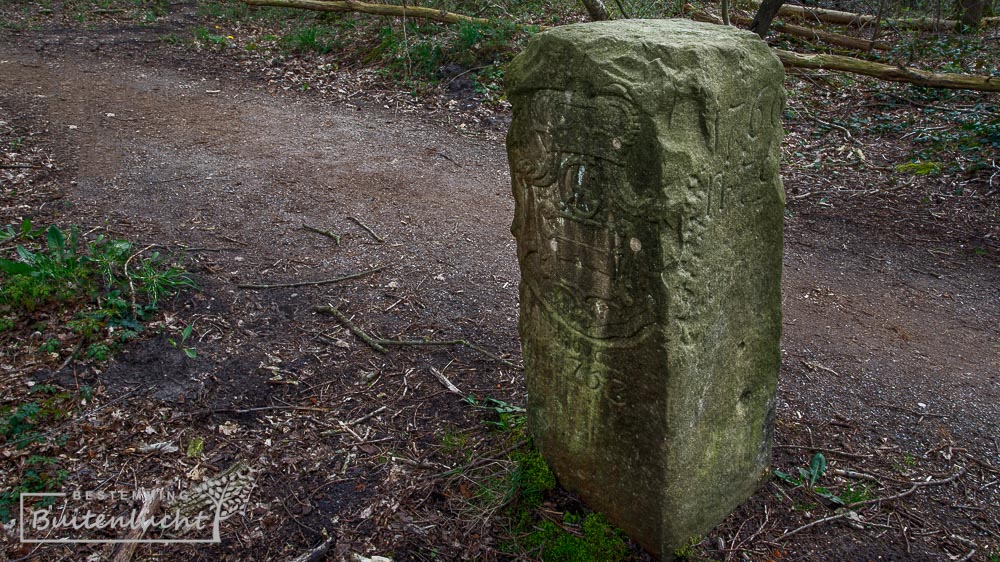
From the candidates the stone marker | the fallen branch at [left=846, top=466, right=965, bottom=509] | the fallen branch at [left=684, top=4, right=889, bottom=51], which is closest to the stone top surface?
the stone marker

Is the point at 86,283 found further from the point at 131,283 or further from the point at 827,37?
the point at 827,37

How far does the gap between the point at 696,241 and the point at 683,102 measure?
44 centimetres

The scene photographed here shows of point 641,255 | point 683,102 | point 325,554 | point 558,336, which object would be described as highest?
point 683,102

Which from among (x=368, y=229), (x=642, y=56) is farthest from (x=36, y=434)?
(x=642, y=56)

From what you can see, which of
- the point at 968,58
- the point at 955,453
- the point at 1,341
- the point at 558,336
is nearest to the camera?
the point at 558,336

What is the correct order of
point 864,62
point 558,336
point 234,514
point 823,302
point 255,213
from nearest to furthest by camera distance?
point 558,336 → point 234,514 → point 823,302 → point 255,213 → point 864,62

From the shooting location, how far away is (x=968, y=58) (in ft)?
26.6

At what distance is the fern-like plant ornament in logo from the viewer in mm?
2898

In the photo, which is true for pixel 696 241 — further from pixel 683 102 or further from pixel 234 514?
A: pixel 234 514

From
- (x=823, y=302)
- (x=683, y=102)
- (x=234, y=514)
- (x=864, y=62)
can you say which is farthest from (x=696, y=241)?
(x=864, y=62)

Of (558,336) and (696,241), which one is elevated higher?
(696,241)

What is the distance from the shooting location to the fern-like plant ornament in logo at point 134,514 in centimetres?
290

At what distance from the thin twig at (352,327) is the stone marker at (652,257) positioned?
4.59 feet

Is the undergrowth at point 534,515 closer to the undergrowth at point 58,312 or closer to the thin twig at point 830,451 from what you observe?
the thin twig at point 830,451
